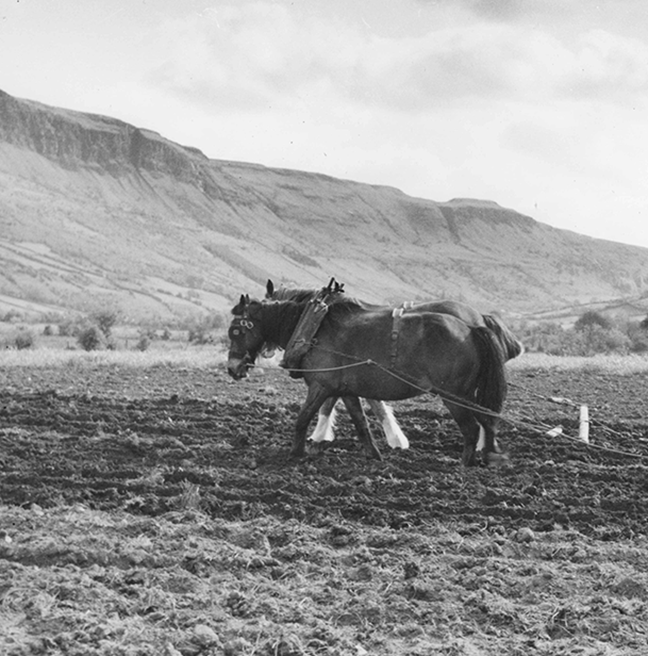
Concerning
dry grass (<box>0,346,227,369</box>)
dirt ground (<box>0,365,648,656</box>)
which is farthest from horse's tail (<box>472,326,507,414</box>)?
dry grass (<box>0,346,227,369</box>)

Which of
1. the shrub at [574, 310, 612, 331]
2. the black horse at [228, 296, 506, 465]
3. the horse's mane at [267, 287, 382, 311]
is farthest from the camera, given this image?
the shrub at [574, 310, 612, 331]

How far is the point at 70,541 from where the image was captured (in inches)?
247

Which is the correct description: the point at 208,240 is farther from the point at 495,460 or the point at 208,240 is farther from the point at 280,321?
the point at 495,460

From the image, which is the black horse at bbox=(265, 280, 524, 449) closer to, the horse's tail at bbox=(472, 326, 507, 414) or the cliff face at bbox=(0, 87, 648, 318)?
the horse's tail at bbox=(472, 326, 507, 414)

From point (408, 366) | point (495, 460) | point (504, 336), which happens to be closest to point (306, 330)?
point (408, 366)

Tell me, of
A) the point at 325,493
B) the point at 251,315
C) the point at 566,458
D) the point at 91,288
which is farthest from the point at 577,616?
the point at 91,288

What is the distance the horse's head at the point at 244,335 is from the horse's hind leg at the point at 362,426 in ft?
4.56

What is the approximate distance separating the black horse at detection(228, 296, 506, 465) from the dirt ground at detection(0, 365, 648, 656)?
1.71ft

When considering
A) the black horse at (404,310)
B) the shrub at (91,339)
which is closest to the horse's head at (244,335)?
the black horse at (404,310)

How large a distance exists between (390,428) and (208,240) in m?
124

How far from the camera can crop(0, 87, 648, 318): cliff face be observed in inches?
3600

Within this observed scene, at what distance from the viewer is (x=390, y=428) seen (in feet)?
33.6

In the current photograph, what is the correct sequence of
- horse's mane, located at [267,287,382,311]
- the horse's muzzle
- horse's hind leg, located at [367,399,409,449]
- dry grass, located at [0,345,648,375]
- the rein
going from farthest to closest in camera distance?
dry grass, located at [0,345,648,375], the horse's muzzle, horse's hind leg, located at [367,399,409,449], horse's mane, located at [267,287,382,311], the rein

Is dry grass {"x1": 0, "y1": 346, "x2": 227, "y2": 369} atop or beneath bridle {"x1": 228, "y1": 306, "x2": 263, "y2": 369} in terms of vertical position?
beneath
